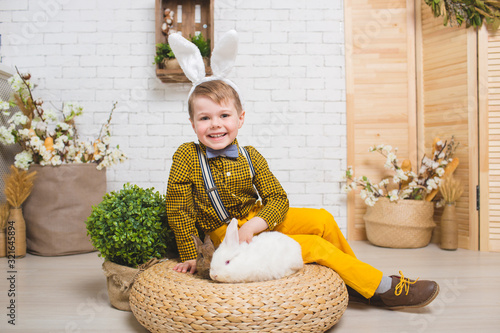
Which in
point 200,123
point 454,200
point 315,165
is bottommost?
point 454,200

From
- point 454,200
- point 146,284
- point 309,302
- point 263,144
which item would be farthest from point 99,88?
point 454,200

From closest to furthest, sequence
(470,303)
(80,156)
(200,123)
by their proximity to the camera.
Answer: (200,123) → (470,303) → (80,156)

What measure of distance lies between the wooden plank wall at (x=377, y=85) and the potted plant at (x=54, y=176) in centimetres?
180

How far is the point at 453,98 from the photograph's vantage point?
8.96 feet

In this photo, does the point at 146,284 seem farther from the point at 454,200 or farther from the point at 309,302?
the point at 454,200

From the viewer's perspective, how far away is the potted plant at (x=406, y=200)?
2.69m

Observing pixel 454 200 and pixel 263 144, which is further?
pixel 263 144

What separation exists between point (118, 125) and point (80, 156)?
1.47 feet

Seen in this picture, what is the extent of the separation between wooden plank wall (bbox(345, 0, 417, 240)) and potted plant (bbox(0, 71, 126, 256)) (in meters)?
1.80

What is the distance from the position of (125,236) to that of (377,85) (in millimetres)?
2301

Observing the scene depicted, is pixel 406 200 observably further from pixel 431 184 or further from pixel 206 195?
pixel 206 195

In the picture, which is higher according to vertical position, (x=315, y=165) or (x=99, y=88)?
(x=99, y=88)

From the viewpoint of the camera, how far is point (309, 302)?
122 cm

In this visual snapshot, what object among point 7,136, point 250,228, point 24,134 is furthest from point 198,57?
point 7,136
